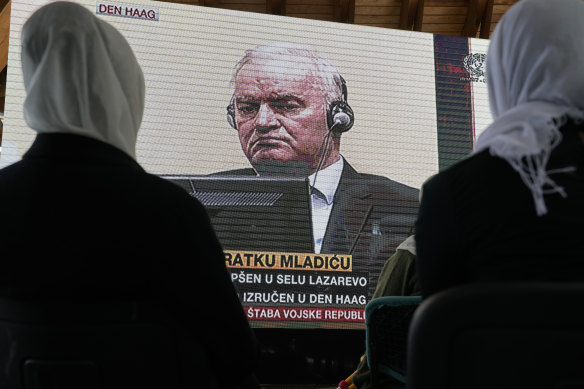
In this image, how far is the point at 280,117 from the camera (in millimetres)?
4492

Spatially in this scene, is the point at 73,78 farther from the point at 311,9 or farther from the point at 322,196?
the point at 311,9

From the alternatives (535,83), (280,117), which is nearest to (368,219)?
(280,117)

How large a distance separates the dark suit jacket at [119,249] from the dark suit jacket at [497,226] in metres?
0.32

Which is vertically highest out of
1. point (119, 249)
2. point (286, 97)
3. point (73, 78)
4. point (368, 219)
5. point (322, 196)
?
point (286, 97)

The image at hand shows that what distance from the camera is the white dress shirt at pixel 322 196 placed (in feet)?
14.5

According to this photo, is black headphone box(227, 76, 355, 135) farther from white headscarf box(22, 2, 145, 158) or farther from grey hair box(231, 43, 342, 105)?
white headscarf box(22, 2, 145, 158)

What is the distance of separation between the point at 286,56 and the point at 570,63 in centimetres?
385

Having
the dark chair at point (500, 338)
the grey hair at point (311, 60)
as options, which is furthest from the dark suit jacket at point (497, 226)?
the grey hair at point (311, 60)

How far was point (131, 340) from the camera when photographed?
2.57 ft

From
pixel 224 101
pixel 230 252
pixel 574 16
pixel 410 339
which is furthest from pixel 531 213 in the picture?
pixel 224 101

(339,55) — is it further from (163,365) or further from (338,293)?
(163,365)

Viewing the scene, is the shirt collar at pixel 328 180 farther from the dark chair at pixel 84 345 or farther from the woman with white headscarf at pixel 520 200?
the dark chair at pixel 84 345

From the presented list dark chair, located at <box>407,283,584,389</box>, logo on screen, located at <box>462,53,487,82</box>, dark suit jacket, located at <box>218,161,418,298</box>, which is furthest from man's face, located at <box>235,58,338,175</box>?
dark chair, located at <box>407,283,584,389</box>

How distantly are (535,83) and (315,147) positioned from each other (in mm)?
3640
